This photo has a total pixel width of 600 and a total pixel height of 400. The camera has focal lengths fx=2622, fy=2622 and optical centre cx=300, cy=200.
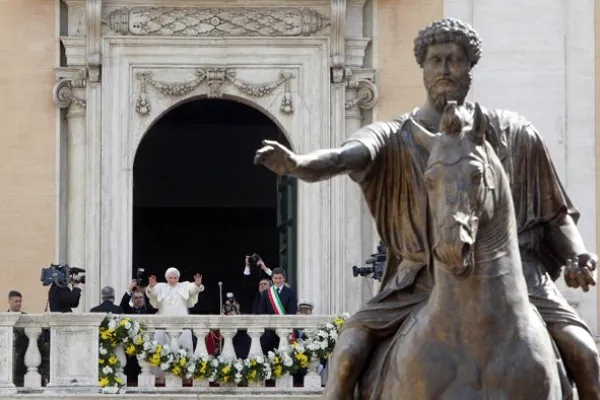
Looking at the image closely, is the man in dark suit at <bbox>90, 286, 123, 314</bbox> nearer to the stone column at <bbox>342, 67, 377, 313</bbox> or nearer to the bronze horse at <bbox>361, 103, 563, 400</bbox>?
the stone column at <bbox>342, 67, 377, 313</bbox>

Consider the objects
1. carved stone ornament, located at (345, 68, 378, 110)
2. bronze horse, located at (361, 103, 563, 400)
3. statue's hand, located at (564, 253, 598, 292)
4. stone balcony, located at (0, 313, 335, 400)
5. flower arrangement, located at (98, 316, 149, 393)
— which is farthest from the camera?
carved stone ornament, located at (345, 68, 378, 110)

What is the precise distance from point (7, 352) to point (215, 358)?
7.10 feet

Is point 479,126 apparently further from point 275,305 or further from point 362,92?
point 362,92

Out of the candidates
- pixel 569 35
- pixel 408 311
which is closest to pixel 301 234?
pixel 569 35

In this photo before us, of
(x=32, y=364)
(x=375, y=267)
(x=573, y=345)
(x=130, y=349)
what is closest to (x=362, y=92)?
(x=375, y=267)

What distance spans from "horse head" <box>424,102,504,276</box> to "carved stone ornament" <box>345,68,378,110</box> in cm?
1952

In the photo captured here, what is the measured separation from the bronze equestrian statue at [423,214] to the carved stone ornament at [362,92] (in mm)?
18578

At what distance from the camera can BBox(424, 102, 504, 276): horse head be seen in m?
10.4

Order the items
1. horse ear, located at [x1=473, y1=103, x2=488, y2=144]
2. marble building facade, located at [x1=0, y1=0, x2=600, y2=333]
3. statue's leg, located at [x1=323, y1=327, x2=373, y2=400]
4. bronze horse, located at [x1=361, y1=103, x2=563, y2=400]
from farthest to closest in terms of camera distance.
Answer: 1. marble building facade, located at [x1=0, y1=0, x2=600, y2=333]
2. statue's leg, located at [x1=323, y1=327, x2=373, y2=400]
3. horse ear, located at [x1=473, y1=103, x2=488, y2=144]
4. bronze horse, located at [x1=361, y1=103, x2=563, y2=400]

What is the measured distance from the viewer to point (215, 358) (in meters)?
26.9

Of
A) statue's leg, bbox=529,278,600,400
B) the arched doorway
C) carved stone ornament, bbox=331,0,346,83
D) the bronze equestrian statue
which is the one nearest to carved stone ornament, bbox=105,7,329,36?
carved stone ornament, bbox=331,0,346,83

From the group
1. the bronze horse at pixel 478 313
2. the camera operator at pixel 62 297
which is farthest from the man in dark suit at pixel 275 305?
the bronze horse at pixel 478 313

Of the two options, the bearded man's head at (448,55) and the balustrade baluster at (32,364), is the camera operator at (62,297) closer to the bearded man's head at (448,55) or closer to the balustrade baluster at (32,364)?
the balustrade baluster at (32,364)

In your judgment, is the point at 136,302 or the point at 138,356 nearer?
the point at 138,356
